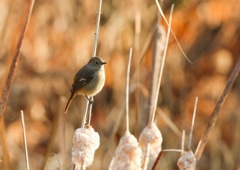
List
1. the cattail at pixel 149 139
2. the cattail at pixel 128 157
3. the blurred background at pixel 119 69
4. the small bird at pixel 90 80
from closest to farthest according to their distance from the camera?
the cattail at pixel 128 157
the cattail at pixel 149 139
the small bird at pixel 90 80
the blurred background at pixel 119 69

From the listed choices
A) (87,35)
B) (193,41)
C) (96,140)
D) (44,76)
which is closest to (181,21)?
(193,41)

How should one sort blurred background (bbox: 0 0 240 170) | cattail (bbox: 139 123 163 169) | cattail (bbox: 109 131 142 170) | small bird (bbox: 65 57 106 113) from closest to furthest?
cattail (bbox: 109 131 142 170) < cattail (bbox: 139 123 163 169) < small bird (bbox: 65 57 106 113) < blurred background (bbox: 0 0 240 170)

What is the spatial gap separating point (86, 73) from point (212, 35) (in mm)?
2837

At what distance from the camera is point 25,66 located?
4824 mm

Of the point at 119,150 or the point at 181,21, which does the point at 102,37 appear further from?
the point at 119,150

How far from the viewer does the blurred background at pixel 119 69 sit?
4.39 meters

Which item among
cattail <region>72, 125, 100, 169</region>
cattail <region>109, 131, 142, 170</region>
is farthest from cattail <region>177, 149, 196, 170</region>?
cattail <region>72, 125, 100, 169</region>

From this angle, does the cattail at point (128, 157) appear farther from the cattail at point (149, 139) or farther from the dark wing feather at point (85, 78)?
the dark wing feather at point (85, 78)

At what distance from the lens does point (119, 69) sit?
454 cm

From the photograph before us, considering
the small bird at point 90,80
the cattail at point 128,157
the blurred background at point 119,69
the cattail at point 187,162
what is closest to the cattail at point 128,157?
the cattail at point 128,157

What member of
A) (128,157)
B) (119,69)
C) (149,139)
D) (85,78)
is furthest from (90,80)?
(119,69)

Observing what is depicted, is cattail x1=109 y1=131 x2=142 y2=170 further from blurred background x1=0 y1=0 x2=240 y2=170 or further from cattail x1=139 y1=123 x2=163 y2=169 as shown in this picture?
blurred background x1=0 y1=0 x2=240 y2=170

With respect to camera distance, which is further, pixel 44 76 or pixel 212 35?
pixel 212 35

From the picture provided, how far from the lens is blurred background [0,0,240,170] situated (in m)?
4.39
